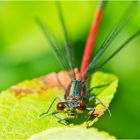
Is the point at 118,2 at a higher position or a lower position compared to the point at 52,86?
higher

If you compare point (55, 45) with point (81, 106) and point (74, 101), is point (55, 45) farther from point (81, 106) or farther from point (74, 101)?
point (81, 106)

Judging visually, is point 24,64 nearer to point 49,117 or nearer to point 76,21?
point 76,21

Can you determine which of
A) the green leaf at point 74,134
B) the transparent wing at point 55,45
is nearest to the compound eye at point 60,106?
the transparent wing at point 55,45

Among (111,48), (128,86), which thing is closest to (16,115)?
(128,86)

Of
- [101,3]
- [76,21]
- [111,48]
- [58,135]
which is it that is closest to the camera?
[58,135]

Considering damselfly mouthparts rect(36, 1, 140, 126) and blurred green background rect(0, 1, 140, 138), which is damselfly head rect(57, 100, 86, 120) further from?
blurred green background rect(0, 1, 140, 138)
